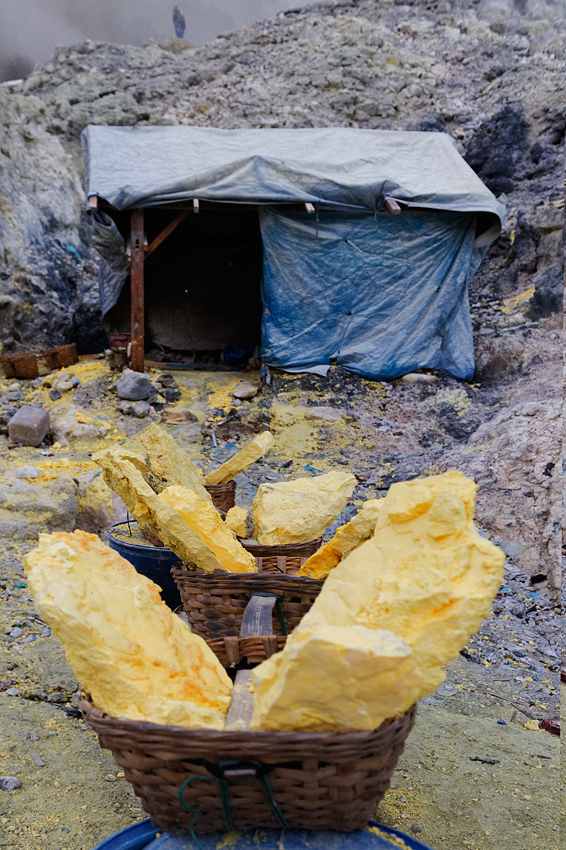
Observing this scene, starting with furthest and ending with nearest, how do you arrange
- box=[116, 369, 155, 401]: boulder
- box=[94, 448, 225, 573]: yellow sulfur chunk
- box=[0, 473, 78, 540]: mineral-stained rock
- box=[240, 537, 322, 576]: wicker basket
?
box=[116, 369, 155, 401]: boulder, box=[0, 473, 78, 540]: mineral-stained rock, box=[240, 537, 322, 576]: wicker basket, box=[94, 448, 225, 573]: yellow sulfur chunk

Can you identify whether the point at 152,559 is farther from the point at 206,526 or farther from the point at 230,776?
the point at 230,776

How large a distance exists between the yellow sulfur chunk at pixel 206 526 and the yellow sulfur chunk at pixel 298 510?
12.4 inches

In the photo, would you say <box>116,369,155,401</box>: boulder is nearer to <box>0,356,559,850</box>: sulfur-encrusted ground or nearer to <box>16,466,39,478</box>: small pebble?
<box>0,356,559,850</box>: sulfur-encrusted ground

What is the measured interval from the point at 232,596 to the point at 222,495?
1.08 metres

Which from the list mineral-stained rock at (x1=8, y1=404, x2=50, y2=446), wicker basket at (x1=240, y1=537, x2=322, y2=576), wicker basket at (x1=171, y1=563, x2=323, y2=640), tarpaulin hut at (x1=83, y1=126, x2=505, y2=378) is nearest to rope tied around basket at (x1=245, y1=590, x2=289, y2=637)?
wicker basket at (x1=171, y1=563, x2=323, y2=640)

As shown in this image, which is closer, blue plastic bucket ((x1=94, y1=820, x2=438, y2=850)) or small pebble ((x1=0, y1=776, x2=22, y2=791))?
blue plastic bucket ((x1=94, y1=820, x2=438, y2=850))

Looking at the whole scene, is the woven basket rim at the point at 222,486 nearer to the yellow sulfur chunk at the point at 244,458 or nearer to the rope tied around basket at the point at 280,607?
the yellow sulfur chunk at the point at 244,458

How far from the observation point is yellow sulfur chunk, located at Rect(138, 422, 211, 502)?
87.5 inches

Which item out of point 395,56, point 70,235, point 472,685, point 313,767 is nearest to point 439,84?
point 395,56

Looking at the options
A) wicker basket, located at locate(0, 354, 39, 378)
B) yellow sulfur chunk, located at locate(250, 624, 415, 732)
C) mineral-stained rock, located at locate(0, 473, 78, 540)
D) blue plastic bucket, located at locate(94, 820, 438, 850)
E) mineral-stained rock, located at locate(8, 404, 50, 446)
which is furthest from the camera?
wicker basket, located at locate(0, 354, 39, 378)

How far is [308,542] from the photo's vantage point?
6.47ft

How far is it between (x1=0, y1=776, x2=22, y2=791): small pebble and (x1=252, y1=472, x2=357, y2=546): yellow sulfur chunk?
100 cm

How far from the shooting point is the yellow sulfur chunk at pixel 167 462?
2223 mm

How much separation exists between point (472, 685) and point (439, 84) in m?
13.6
